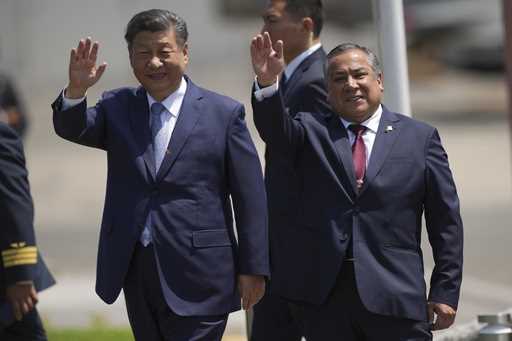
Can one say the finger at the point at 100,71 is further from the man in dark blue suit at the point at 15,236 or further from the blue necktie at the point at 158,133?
the man in dark blue suit at the point at 15,236

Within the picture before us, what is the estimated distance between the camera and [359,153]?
564 centimetres

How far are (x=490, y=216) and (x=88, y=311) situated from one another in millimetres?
4899

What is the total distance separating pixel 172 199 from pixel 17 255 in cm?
108

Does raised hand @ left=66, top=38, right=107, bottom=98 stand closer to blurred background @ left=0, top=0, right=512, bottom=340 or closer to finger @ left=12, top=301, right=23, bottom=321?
finger @ left=12, top=301, right=23, bottom=321

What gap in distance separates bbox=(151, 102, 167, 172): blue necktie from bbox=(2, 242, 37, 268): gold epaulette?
1.03 m

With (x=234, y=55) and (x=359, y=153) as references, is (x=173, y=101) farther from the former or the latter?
(x=234, y=55)

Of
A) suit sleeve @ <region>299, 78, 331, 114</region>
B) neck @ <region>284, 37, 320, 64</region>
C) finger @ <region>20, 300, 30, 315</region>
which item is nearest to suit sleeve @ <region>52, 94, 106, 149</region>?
finger @ <region>20, 300, 30, 315</region>

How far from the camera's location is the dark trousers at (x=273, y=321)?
6574mm

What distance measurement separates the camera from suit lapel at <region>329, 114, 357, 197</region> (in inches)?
219

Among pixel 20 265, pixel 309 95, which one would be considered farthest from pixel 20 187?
pixel 309 95

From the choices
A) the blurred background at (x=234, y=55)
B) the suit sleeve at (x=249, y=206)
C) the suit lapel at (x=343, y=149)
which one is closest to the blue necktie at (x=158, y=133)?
the suit sleeve at (x=249, y=206)

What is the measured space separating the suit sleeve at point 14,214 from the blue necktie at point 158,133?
→ 35.3 inches

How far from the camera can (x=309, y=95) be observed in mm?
6461

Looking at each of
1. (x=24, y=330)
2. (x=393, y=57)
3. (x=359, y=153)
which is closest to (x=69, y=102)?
(x=359, y=153)
